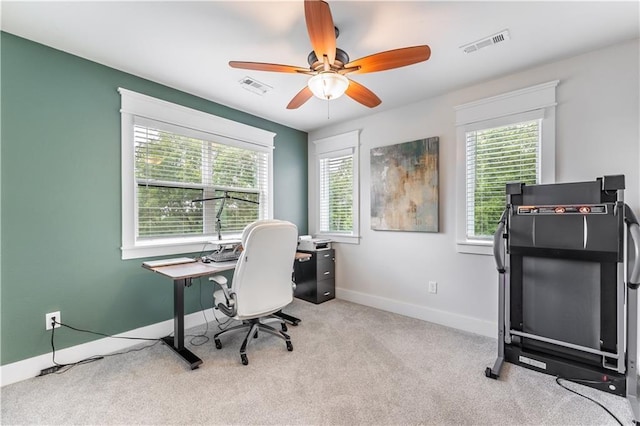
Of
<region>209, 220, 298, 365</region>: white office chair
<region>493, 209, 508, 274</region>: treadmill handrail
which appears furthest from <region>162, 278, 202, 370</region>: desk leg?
<region>493, 209, 508, 274</region>: treadmill handrail

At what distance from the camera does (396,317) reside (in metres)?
3.26

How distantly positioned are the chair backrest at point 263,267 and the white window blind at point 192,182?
1.02 meters

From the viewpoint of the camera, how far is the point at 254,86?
2830 millimetres

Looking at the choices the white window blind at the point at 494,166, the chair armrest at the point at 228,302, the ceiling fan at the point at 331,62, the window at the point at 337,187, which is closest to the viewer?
the ceiling fan at the point at 331,62

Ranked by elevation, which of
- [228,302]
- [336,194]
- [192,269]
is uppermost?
[336,194]

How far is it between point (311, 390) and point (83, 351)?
193 cm

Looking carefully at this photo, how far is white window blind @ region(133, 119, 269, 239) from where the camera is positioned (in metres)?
2.74

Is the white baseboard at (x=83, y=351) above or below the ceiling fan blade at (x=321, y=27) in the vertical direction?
below

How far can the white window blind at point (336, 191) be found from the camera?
3.99 metres

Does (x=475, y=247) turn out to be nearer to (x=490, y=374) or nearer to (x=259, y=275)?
(x=490, y=374)

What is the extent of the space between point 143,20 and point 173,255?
203 centimetres

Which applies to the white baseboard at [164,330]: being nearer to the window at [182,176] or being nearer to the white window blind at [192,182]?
the window at [182,176]

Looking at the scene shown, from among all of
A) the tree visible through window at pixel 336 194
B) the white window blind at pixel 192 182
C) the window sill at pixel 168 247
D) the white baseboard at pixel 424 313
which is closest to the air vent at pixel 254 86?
the white window blind at pixel 192 182

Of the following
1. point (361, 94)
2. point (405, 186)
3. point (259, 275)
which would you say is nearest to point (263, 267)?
point (259, 275)
